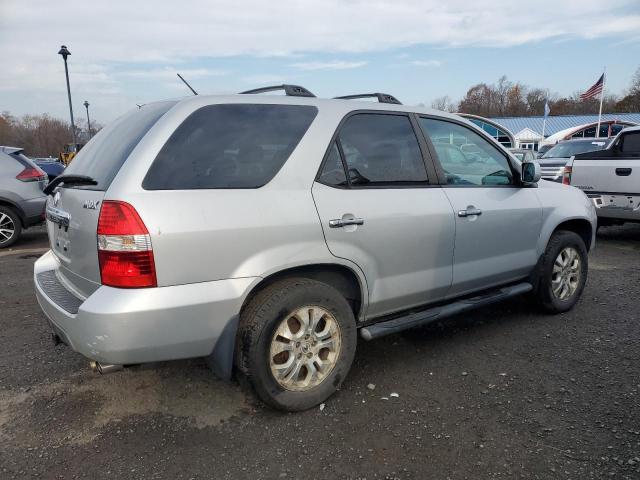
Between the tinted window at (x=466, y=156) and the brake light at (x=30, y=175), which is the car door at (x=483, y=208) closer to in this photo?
the tinted window at (x=466, y=156)

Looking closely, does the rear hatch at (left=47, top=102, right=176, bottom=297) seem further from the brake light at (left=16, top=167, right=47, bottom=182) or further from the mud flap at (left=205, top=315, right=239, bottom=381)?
the brake light at (left=16, top=167, right=47, bottom=182)

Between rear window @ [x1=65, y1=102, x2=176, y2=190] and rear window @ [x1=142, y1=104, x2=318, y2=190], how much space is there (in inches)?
9.2

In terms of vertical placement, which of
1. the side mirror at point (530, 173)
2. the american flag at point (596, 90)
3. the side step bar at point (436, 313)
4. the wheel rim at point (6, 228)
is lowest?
the wheel rim at point (6, 228)

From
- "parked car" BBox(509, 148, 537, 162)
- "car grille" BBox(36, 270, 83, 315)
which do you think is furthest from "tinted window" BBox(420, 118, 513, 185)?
"car grille" BBox(36, 270, 83, 315)

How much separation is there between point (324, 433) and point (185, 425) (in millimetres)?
779

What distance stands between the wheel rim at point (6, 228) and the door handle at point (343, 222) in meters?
7.26

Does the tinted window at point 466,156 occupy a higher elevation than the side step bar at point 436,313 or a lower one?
higher

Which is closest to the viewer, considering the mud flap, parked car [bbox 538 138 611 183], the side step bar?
the mud flap

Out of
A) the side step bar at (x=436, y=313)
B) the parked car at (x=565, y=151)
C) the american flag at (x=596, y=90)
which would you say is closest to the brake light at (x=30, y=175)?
the side step bar at (x=436, y=313)

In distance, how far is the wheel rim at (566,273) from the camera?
4.27 metres

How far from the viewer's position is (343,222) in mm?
2777

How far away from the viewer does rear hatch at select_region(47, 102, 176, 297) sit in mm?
2422

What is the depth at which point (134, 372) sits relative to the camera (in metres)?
3.33

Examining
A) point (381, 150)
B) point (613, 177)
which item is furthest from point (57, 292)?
point (613, 177)
